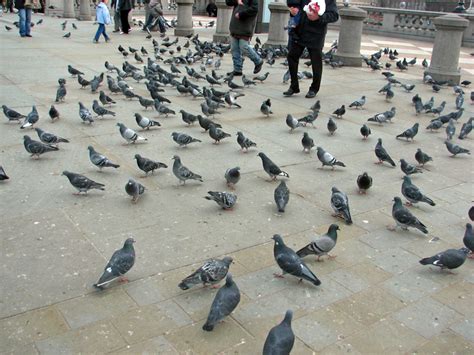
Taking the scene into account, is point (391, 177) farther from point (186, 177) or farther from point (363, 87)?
point (363, 87)

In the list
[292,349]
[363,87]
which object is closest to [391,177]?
[292,349]

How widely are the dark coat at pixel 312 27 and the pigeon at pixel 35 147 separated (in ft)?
19.6

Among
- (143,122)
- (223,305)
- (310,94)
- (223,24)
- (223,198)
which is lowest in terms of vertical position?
(223,305)

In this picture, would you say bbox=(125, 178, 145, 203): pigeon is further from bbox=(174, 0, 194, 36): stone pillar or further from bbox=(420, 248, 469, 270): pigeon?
bbox=(174, 0, 194, 36): stone pillar

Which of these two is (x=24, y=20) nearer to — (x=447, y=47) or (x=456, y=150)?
(x=447, y=47)

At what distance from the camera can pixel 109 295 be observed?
414 centimetres

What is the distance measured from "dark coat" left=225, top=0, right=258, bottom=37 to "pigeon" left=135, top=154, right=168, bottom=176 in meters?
7.06

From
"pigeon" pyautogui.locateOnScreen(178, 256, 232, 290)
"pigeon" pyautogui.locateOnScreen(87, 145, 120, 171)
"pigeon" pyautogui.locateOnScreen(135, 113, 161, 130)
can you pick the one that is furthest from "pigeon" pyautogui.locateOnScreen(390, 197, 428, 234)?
"pigeon" pyautogui.locateOnScreen(135, 113, 161, 130)

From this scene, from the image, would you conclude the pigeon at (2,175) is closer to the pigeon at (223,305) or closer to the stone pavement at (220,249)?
the stone pavement at (220,249)

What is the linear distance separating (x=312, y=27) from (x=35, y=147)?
249 inches

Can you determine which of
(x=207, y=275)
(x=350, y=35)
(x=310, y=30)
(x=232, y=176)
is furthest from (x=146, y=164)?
(x=350, y=35)

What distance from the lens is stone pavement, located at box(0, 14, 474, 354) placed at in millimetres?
3746

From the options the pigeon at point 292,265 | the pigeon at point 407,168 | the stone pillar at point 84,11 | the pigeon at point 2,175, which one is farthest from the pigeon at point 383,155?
the stone pillar at point 84,11

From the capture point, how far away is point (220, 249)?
4945 mm
